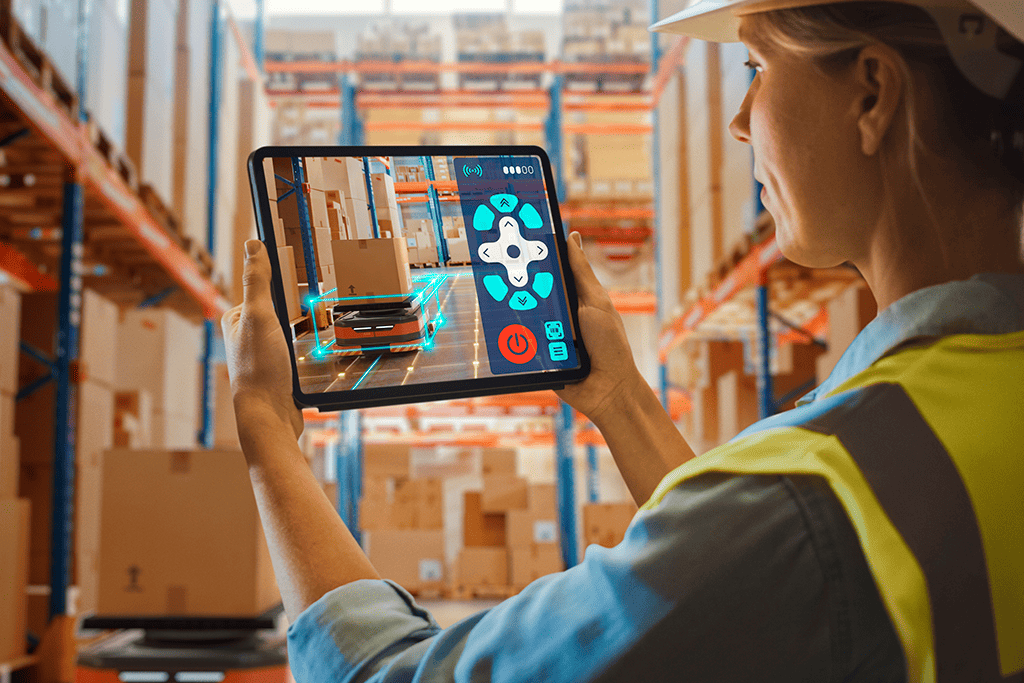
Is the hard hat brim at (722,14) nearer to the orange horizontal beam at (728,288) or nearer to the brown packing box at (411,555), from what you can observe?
the orange horizontal beam at (728,288)

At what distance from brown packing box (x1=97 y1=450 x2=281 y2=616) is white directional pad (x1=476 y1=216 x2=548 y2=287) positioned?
188 cm

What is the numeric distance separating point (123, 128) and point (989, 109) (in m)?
5.89

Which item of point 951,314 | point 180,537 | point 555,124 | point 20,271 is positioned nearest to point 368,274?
point 951,314

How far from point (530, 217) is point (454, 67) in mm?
9471

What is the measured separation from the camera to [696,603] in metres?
0.43

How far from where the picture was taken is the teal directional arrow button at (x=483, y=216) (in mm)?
837

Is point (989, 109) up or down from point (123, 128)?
down

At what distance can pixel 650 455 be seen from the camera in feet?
2.94

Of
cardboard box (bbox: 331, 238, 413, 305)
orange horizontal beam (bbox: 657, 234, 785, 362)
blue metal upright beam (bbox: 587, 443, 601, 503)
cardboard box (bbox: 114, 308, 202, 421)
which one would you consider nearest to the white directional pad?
cardboard box (bbox: 331, 238, 413, 305)

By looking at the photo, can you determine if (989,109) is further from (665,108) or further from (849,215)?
(665,108)

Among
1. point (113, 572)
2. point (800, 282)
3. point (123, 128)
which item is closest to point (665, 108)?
point (800, 282)

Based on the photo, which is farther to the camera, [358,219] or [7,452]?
[7,452]

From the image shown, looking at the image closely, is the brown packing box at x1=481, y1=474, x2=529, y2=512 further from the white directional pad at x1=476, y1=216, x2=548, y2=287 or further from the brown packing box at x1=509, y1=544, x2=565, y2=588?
the white directional pad at x1=476, y1=216, x2=548, y2=287

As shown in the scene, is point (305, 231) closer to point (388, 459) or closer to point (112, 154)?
point (112, 154)
